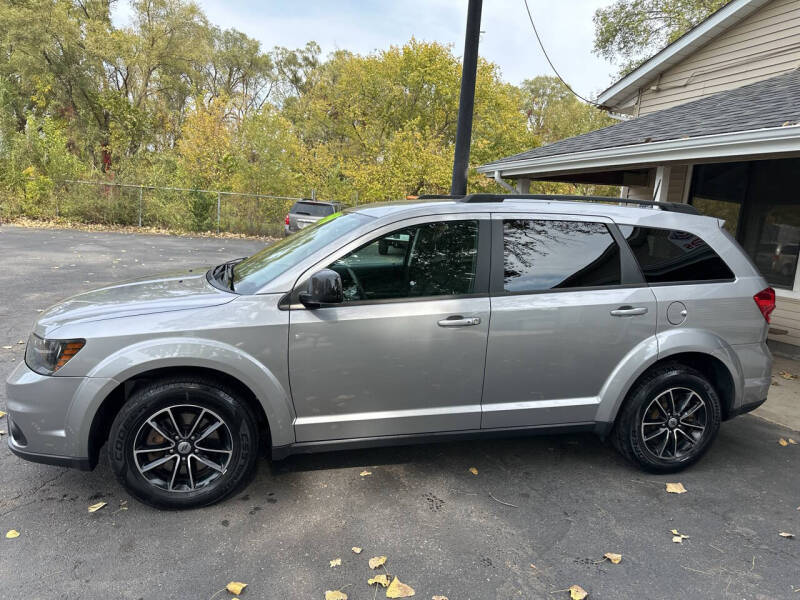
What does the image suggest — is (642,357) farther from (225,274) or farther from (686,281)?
(225,274)

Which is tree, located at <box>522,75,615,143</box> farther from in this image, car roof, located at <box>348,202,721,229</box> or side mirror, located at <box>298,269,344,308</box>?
side mirror, located at <box>298,269,344,308</box>

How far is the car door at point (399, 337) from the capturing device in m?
2.94

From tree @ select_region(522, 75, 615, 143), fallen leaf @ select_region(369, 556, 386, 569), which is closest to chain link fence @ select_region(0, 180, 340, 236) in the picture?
fallen leaf @ select_region(369, 556, 386, 569)

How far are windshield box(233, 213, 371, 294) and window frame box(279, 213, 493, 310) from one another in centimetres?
13

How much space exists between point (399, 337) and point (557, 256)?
1.18 meters

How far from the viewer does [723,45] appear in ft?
30.0

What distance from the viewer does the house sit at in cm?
576

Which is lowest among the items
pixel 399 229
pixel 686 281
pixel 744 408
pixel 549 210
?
pixel 744 408

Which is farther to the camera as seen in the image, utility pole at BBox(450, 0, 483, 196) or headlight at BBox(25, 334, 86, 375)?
utility pole at BBox(450, 0, 483, 196)

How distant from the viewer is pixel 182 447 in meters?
2.87

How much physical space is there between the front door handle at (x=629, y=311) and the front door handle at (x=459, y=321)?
93 cm

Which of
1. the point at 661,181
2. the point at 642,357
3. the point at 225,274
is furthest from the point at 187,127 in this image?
the point at 642,357

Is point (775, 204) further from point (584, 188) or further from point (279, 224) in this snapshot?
point (584, 188)

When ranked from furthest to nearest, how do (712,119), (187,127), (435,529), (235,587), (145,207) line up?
1. (187,127)
2. (145,207)
3. (712,119)
4. (435,529)
5. (235,587)
